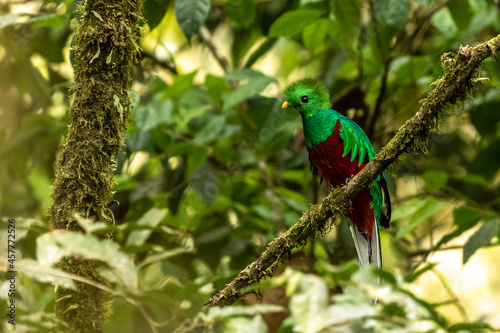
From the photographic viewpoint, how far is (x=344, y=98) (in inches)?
156

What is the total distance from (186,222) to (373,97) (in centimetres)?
206

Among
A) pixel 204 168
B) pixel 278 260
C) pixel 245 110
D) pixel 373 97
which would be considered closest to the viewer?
pixel 278 260

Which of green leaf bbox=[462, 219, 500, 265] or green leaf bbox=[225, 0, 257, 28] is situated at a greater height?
green leaf bbox=[225, 0, 257, 28]

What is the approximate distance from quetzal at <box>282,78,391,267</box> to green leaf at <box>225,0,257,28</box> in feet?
2.54

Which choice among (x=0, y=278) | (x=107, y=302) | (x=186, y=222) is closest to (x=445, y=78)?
(x=107, y=302)

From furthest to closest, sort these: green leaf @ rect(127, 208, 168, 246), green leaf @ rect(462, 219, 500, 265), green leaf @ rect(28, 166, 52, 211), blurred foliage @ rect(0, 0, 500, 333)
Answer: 1. green leaf @ rect(28, 166, 52, 211)
2. blurred foliage @ rect(0, 0, 500, 333)
3. green leaf @ rect(462, 219, 500, 265)
4. green leaf @ rect(127, 208, 168, 246)

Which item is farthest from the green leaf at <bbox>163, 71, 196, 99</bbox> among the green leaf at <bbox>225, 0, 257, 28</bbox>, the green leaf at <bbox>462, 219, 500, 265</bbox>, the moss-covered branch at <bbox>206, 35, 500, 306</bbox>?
the green leaf at <bbox>462, 219, 500, 265</bbox>

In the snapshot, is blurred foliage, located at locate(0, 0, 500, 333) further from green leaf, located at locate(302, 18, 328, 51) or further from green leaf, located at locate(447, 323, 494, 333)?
green leaf, located at locate(447, 323, 494, 333)

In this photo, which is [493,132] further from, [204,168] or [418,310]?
[418,310]

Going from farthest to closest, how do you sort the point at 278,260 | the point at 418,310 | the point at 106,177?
the point at 278,260 → the point at 106,177 → the point at 418,310

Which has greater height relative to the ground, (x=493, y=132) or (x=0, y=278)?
(x=493, y=132)

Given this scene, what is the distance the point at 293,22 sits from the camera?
3.38 meters

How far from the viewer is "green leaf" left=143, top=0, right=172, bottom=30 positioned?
2768 mm

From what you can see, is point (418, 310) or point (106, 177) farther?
point (106, 177)
